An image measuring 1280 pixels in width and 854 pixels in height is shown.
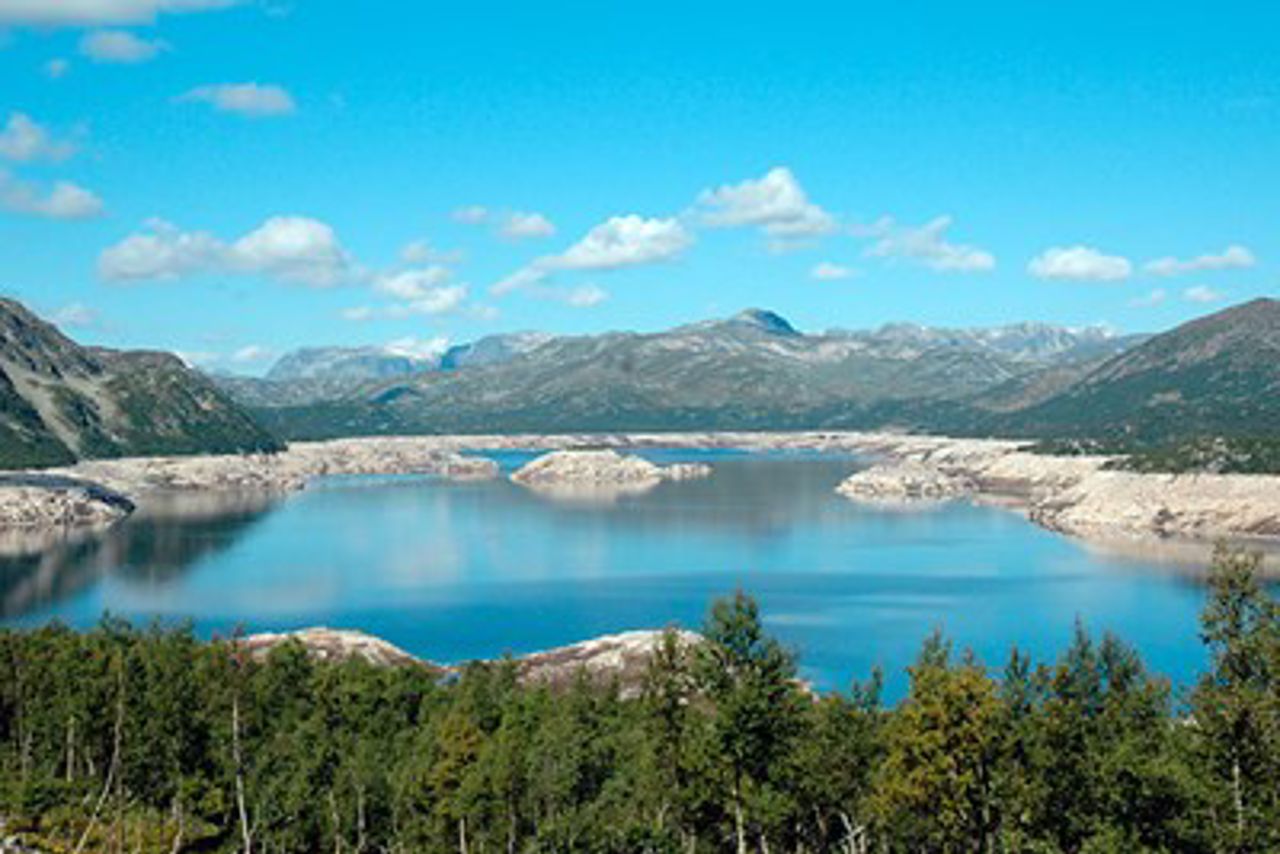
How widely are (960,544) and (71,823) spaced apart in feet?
387

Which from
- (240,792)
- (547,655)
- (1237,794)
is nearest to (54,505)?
(547,655)

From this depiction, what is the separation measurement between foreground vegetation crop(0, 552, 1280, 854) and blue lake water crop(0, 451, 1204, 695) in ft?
104

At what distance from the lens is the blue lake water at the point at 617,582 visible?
302ft

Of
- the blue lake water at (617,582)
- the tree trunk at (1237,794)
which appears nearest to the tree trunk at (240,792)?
the tree trunk at (1237,794)

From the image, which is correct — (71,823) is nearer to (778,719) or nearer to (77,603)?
(778,719)

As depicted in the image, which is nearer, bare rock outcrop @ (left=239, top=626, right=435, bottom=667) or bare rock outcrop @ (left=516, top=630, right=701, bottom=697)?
bare rock outcrop @ (left=516, top=630, right=701, bottom=697)

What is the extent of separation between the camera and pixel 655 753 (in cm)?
3412

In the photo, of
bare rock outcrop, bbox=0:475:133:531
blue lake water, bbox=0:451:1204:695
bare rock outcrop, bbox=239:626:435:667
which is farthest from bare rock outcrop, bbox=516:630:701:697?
bare rock outcrop, bbox=0:475:133:531

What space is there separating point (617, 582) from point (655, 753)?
84.4 m

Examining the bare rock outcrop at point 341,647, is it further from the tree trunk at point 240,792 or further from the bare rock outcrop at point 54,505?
the bare rock outcrop at point 54,505

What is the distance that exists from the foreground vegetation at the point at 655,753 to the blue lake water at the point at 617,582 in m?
31.8

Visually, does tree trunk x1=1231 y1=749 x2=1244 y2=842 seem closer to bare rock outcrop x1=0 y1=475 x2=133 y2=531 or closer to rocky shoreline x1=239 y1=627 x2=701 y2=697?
rocky shoreline x1=239 y1=627 x2=701 y2=697

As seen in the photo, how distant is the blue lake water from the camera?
302 ft

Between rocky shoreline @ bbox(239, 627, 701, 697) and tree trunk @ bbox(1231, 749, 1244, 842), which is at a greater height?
tree trunk @ bbox(1231, 749, 1244, 842)
